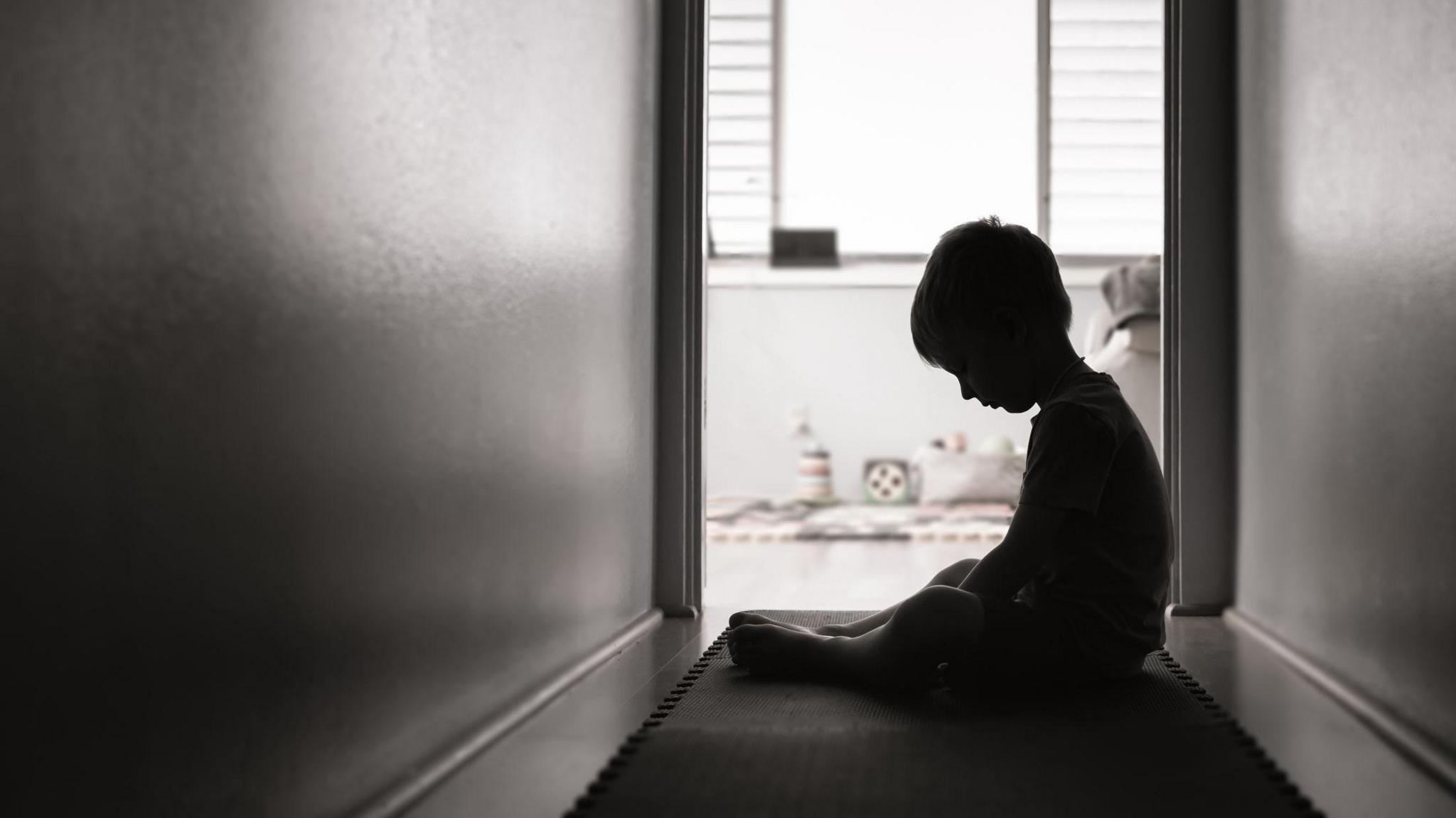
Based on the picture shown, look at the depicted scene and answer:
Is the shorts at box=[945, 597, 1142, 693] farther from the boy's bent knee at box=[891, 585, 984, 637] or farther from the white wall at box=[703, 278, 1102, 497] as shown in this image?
the white wall at box=[703, 278, 1102, 497]

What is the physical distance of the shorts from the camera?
1.28 meters

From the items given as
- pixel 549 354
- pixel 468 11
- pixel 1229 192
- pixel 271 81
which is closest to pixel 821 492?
pixel 1229 192

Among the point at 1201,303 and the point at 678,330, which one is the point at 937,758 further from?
the point at 1201,303

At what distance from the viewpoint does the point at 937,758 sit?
1.02m

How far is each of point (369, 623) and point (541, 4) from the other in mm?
771

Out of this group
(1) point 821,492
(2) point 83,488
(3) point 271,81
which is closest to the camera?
(2) point 83,488

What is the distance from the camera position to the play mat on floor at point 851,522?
3514 millimetres

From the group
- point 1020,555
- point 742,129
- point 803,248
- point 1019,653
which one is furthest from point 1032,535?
point 742,129

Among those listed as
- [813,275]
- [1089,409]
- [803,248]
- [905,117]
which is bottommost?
[1089,409]

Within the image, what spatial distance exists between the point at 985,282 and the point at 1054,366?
0.13 m

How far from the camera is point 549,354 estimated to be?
143 cm

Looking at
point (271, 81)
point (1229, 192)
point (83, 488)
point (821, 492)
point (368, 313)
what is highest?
point (1229, 192)

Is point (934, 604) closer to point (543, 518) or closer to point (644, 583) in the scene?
point (543, 518)

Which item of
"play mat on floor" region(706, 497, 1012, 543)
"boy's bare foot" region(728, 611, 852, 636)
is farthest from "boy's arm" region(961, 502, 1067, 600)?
"play mat on floor" region(706, 497, 1012, 543)
